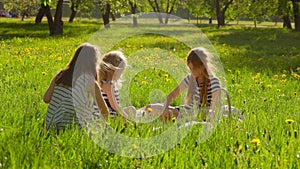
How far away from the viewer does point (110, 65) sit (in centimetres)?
577

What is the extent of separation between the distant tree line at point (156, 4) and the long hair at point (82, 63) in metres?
3.36

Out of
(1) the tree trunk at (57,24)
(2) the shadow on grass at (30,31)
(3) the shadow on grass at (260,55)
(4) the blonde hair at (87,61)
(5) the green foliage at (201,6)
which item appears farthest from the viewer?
(5) the green foliage at (201,6)

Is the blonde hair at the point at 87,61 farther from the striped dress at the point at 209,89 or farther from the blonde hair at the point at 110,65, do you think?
the striped dress at the point at 209,89

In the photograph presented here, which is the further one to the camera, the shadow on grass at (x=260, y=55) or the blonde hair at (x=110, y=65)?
the shadow on grass at (x=260, y=55)

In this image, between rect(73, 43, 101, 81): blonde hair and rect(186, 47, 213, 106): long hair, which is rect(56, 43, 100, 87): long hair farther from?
rect(186, 47, 213, 106): long hair

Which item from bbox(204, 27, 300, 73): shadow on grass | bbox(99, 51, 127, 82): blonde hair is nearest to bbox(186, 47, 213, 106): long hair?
bbox(99, 51, 127, 82): blonde hair

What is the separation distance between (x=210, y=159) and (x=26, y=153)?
4.26 feet

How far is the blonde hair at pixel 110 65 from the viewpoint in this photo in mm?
5621

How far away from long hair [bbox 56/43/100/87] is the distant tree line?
11.0 ft

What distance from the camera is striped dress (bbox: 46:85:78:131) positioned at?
443cm

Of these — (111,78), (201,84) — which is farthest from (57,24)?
(201,84)

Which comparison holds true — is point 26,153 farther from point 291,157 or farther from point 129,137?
point 291,157

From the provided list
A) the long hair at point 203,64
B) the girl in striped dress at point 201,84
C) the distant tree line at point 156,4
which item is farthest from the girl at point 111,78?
the distant tree line at point 156,4

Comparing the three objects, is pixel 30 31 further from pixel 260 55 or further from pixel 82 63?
pixel 82 63
